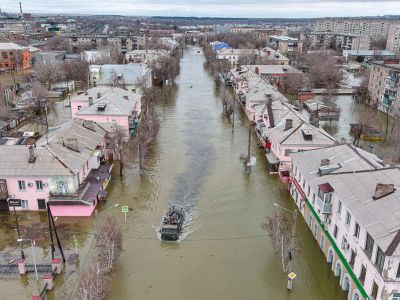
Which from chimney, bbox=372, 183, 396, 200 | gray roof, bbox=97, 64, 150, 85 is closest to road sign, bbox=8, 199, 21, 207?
chimney, bbox=372, 183, 396, 200

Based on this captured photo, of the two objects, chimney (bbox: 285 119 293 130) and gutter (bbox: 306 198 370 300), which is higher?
chimney (bbox: 285 119 293 130)

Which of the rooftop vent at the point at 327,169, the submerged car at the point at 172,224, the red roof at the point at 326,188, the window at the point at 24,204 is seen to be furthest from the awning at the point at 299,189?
the window at the point at 24,204

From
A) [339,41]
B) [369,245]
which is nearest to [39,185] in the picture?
[369,245]

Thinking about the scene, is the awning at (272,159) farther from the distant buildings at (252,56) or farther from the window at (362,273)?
the distant buildings at (252,56)

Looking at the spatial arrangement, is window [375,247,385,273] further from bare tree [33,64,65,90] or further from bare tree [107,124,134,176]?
bare tree [33,64,65,90]

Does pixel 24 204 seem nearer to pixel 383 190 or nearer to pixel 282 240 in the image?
pixel 282 240

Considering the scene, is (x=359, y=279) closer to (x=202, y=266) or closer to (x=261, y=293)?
(x=261, y=293)
